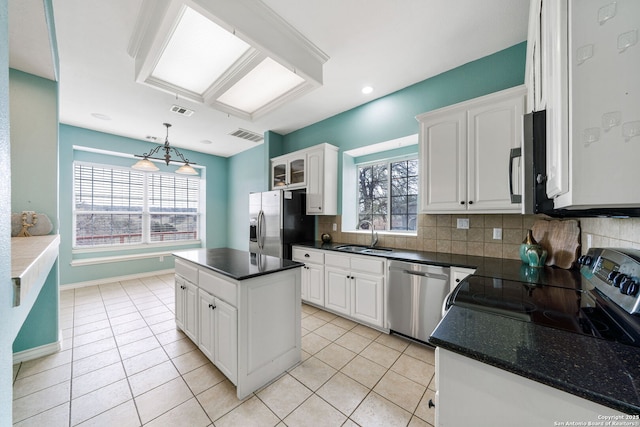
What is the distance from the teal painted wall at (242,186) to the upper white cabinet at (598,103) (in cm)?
488

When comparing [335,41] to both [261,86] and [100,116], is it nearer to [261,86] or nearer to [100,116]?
[261,86]

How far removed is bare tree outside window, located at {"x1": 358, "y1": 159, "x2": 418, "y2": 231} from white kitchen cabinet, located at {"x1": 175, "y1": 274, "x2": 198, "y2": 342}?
2.43m

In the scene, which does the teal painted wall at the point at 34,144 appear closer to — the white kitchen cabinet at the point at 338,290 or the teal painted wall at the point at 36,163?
the teal painted wall at the point at 36,163

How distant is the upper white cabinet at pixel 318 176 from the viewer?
3451 mm

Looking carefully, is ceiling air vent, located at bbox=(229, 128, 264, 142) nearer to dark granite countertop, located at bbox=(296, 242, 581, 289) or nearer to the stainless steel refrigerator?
the stainless steel refrigerator

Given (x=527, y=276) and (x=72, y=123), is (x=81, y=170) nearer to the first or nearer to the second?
(x=72, y=123)

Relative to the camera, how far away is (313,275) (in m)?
3.18

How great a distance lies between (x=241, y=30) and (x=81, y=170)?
16.1 ft

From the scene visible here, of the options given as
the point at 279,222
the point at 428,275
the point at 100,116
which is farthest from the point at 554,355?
the point at 100,116

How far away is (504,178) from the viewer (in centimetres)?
202

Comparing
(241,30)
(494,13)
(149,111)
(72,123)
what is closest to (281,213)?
(241,30)

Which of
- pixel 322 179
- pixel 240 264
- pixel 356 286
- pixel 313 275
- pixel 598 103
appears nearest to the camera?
pixel 598 103

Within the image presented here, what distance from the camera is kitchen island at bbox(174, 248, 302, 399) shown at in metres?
1.66

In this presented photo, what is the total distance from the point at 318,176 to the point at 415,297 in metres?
2.09
